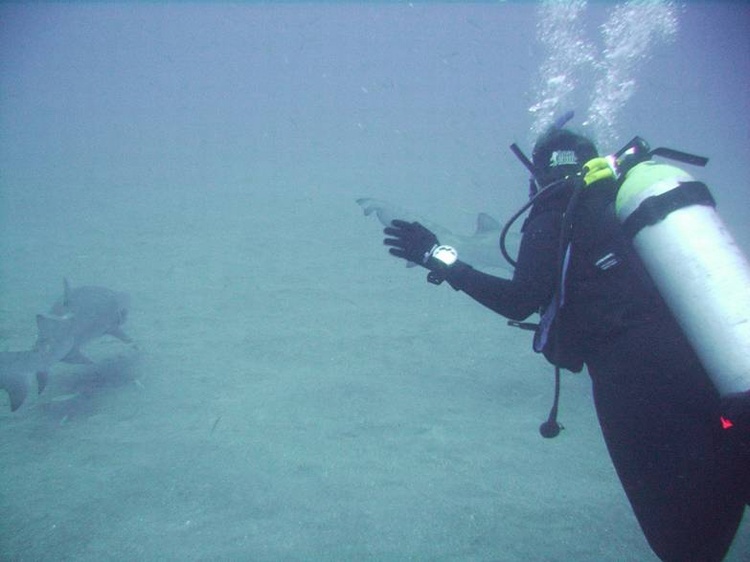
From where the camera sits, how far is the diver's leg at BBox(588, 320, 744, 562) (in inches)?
86.7

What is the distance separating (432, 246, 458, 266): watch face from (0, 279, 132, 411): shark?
6.23 meters

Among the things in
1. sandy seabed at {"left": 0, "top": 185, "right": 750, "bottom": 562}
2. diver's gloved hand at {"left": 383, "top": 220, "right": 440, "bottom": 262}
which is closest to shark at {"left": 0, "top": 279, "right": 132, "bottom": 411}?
sandy seabed at {"left": 0, "top": 185, "right": 750, "bottom": 562}

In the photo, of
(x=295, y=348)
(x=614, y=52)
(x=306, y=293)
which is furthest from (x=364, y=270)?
(x=614, y=52)

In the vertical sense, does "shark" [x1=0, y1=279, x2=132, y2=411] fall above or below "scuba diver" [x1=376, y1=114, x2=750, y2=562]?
below

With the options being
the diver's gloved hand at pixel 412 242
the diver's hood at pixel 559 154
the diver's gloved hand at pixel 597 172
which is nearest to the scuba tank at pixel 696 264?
the diver's gloved hand at pixel 597 172

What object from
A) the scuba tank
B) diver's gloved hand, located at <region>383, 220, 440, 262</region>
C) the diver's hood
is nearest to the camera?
the scuba tank

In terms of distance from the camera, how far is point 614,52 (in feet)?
89.1

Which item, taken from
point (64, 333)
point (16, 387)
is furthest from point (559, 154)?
point (64, 333)

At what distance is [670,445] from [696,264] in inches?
38.6

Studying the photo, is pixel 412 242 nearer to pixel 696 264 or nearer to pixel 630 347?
pixel 630 347

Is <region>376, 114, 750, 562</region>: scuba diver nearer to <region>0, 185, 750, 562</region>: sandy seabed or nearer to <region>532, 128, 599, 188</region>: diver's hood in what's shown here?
<region>532, 128, 599, 188</region>: diver's hood

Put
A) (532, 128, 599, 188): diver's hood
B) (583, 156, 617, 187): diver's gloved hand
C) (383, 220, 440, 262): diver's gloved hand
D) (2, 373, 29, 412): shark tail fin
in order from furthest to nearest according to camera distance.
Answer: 1. (2, 373, 29, 412): shark tail fin
2. (383, 220, 440, 262): diver's gloved hand
3. (532, 128, 599, 188): diver's hood
4. (583, 156, 617, 187): diver's gloved hand

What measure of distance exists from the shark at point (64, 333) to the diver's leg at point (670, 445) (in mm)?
7133

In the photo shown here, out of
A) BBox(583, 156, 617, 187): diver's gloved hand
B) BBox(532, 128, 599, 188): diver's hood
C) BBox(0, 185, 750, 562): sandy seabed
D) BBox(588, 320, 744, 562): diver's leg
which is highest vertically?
BBox(532, 128, 599, 188): diver's hood
